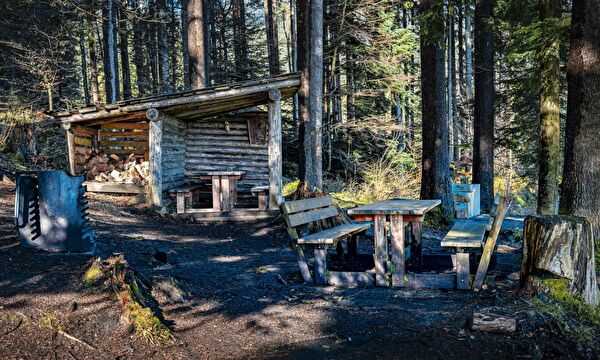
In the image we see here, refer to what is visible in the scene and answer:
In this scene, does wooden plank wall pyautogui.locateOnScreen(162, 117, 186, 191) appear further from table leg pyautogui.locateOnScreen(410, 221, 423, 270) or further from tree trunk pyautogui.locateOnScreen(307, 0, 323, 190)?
table leg pyautogui.locateOnScreen(410, 221, 423, 270)

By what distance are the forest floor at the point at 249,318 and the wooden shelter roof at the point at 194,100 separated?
609 centimetres

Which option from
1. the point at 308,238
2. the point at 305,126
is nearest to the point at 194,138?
the point at 305,126

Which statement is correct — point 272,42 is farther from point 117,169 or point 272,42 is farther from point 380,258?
point 380,258

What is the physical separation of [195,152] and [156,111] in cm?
330

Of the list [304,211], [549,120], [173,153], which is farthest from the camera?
[173,153]

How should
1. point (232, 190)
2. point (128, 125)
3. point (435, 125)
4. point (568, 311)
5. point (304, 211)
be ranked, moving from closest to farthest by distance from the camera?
point (568, 311) → point (304, 211) → point (435, 125) → point (232, 190) → point (128, 125)

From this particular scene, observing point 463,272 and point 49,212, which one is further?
point 463,272

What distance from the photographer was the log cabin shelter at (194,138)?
1301 centimetres

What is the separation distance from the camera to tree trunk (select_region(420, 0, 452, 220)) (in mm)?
12047

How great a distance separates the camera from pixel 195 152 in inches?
635

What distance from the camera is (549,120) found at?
32.9 feet

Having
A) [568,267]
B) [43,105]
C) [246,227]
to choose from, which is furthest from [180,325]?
[43,105]

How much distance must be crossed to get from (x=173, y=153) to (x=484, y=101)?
360 inches

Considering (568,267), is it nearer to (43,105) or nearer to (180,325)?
(180,325)
